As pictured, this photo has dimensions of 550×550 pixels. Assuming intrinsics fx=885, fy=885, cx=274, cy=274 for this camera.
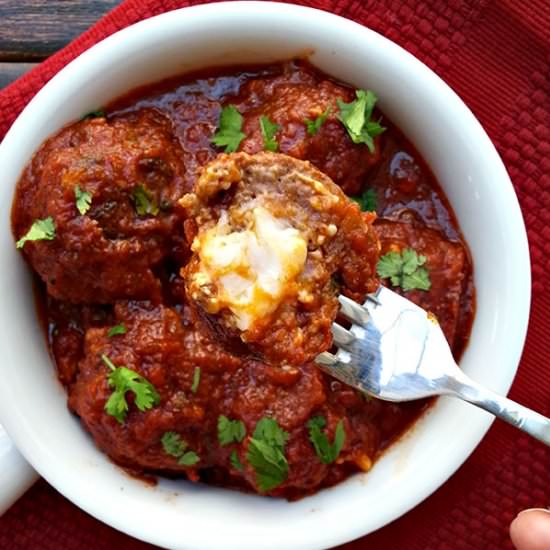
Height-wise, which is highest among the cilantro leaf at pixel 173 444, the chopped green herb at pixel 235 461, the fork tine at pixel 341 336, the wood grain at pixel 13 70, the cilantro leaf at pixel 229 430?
the fork tine at pixel 341 336

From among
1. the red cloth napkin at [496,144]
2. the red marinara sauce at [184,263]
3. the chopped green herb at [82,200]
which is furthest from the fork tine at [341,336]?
the red cloth napkin at [496,144]

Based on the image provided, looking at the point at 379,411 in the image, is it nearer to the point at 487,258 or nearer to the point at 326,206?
the point at 487,258

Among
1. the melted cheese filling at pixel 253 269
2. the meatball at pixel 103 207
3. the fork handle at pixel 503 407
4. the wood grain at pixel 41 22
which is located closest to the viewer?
the melted cheese filling at pixel 253 269

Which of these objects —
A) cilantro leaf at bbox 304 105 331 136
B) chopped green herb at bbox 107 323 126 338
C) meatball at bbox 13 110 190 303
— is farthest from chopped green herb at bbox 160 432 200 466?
cilantro leaf at bbox 304 105 331 136

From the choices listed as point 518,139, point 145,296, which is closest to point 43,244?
point 145,296

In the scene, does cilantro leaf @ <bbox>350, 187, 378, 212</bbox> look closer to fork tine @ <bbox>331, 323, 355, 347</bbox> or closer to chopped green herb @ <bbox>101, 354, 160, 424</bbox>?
fork tine @ <bbox>331, 323, 355, 347</bbox>

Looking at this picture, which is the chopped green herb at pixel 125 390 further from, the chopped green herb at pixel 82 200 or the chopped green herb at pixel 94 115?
the chopped green herb at pixel 94 115
